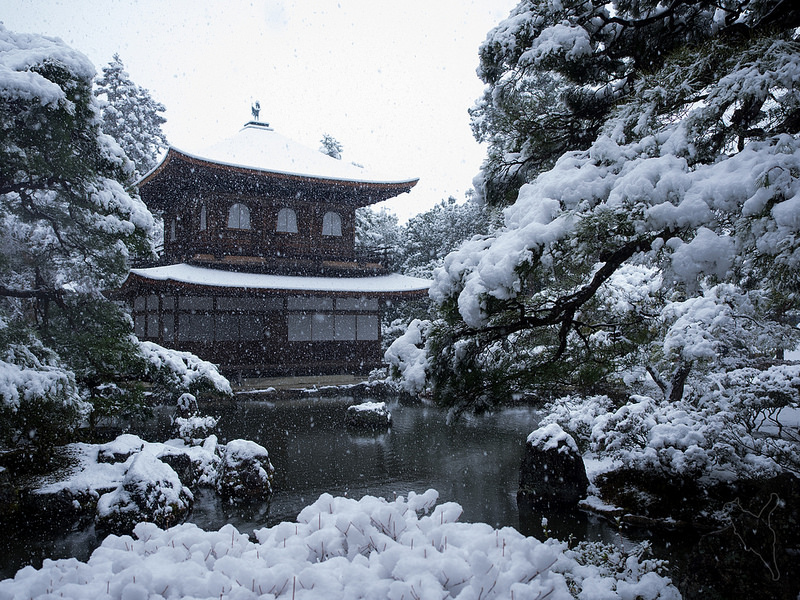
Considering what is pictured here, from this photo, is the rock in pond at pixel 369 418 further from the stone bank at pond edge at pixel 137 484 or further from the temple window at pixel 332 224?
the temple window at pixel 332 224

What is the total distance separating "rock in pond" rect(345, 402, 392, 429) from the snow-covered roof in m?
8.49

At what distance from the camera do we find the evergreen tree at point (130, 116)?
2642 centimetres

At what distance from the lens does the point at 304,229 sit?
19234 millimetres

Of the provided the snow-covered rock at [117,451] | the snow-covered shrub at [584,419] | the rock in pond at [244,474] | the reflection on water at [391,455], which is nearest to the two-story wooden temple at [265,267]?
the reflection on water at [391,455]

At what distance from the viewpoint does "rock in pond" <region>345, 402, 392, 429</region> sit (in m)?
12.5

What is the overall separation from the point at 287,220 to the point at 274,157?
2.47 metres

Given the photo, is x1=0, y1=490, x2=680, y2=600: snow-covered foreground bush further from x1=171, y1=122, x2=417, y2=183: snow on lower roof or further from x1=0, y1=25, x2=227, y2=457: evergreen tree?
x1=171, y1=122, x2=417, y2=183: snow on lower roof

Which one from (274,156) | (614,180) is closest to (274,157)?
(274,156)

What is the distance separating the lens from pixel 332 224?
65.2 feet

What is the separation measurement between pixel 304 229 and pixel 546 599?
1740 centimetres

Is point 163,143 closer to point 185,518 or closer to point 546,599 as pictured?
point 185,518

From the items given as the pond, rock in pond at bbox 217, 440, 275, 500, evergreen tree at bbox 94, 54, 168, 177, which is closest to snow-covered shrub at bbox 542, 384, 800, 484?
the pond

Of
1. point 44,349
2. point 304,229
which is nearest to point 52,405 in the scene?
point 44,349

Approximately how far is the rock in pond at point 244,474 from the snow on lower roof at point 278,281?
892 centimetres
